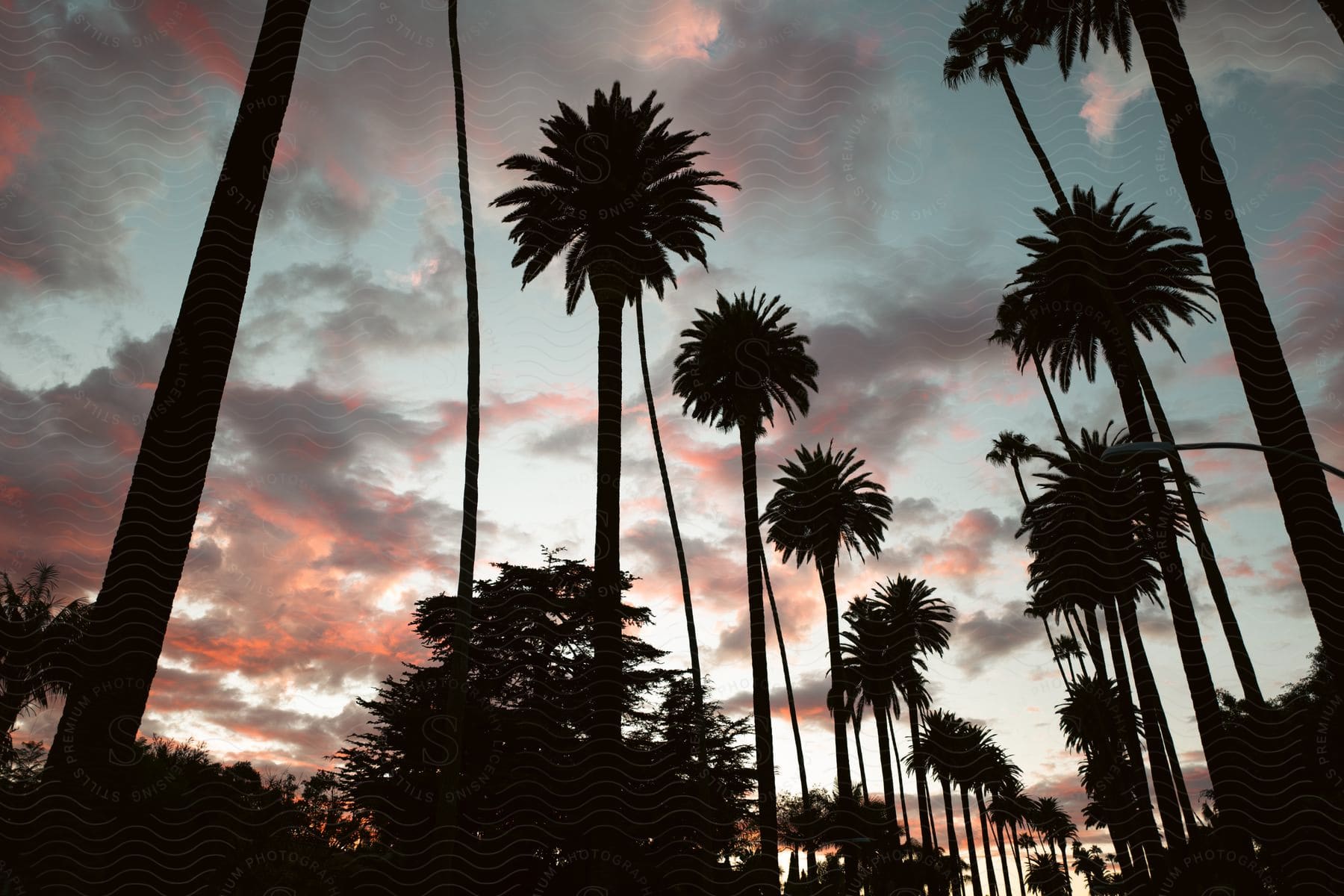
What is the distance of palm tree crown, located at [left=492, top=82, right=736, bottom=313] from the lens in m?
27.3

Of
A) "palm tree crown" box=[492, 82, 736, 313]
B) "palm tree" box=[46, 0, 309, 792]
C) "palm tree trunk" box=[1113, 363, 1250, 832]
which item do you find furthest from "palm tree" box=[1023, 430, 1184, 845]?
"palm tree" box=[46, 0, 309, 792]

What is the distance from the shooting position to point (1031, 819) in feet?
327

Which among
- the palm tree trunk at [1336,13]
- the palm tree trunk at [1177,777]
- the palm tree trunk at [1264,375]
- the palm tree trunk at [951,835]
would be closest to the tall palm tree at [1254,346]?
the palm tree trunk at [1264,375]

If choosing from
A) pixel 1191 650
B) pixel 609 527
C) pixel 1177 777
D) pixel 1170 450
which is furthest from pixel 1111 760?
pixel 1170 450

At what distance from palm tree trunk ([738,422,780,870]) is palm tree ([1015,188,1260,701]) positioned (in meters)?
13.8

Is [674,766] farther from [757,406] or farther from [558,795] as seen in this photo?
[757,406]

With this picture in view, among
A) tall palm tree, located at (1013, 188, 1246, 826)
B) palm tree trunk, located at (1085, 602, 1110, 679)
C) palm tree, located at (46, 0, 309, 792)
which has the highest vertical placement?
tall palm tree, located at (1013, 188, 1246, 826)

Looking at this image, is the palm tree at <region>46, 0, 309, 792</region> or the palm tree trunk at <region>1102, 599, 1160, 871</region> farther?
the palm tree trunk at <region>1102, 599, 1160, 871</region>

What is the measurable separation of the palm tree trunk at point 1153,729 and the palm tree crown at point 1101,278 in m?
10.9

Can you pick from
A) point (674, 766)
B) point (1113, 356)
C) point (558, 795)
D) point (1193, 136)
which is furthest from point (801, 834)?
point (1193, 136)

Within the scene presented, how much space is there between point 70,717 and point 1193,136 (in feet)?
51.0

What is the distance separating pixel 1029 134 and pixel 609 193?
1814cm

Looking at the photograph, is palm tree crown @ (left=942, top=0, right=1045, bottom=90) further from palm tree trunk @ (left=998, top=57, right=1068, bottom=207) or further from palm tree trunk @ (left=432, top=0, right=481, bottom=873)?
palm tree trunk @ (left=432, top=0, right=481, bottom=873)

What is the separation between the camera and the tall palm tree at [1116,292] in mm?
28422
